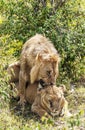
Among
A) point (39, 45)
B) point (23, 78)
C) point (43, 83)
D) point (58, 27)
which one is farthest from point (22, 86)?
point (58, 27)

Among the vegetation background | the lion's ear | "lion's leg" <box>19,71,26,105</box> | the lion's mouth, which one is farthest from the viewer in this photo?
the vegetation background

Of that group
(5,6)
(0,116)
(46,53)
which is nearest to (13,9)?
(5,6)

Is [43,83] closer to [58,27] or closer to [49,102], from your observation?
[49,102]

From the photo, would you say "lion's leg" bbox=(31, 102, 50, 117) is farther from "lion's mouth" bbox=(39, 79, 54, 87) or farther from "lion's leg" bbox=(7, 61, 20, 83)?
"lion's leg" bbox=(7, 61, 20, 83)

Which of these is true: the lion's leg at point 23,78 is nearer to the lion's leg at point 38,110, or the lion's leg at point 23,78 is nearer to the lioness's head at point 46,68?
the lioness's head at point 46,68

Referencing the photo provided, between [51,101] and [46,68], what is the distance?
2.19 feet

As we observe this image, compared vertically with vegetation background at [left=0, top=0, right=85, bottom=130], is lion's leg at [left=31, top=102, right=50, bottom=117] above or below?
below

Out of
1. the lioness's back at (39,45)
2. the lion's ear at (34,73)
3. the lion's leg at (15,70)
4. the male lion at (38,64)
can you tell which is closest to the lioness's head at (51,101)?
the male lion at (38,64)

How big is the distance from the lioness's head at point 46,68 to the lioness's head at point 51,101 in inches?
6.4

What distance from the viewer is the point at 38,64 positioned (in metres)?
8.16

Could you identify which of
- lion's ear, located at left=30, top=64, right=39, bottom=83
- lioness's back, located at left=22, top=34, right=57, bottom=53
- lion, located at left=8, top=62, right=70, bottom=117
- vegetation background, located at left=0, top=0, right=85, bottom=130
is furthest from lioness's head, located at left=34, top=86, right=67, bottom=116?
vegetation background, located at left=0, top=0, right=85, bottom=130

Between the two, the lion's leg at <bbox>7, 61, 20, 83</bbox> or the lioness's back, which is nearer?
the lioness's back

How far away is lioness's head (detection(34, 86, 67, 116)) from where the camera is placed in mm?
7805

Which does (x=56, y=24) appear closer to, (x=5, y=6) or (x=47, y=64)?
(x=5, y=6)
